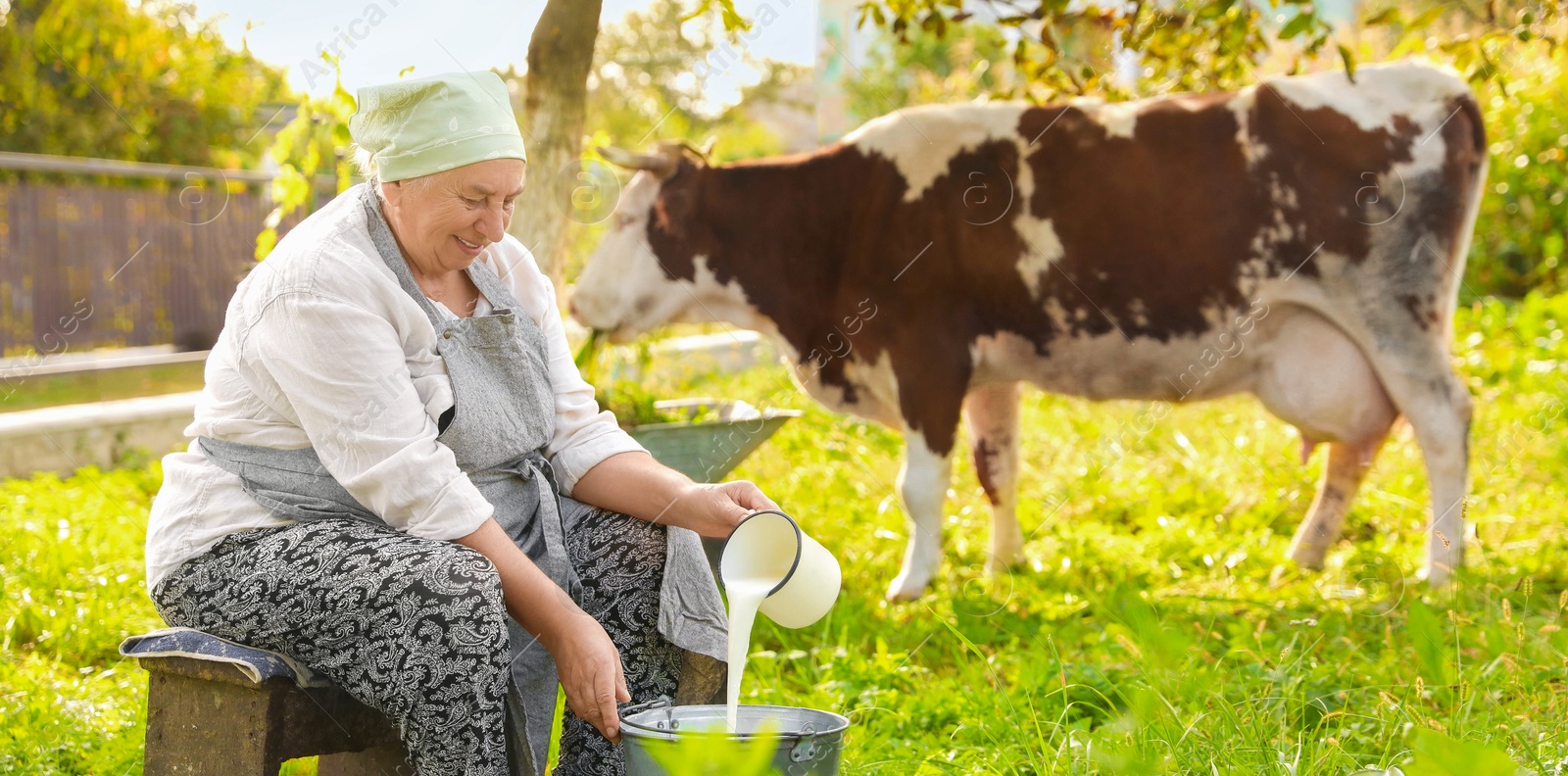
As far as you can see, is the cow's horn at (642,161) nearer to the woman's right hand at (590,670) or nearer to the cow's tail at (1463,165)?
the cow's tail at (1463,165)

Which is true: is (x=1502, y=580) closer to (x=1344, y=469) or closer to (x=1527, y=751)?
(x=1344, y=469)

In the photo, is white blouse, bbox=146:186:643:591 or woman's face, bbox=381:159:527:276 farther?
woman's face, bbox=381:159:527:276

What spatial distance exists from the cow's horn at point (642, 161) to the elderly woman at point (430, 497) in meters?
2.00

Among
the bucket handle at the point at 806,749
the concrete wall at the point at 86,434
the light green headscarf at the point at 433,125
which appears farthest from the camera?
the concrete wall at the point at 86,434

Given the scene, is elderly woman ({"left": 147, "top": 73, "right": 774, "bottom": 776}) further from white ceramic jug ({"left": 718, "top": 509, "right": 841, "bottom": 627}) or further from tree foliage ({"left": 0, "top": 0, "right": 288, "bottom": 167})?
tree foliage ({"left": 0, "top": 0, "right": 288, "bottom": 167})

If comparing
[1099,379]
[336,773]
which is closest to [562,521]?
[336,773]

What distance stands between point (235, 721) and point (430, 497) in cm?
45

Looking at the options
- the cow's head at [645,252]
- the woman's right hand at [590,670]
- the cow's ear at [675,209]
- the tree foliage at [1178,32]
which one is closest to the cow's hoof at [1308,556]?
the tree foliage at [1178,32]

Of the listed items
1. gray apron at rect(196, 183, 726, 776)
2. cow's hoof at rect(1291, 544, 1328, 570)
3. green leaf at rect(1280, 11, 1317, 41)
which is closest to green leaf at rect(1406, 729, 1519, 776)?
gray apron at rect(196, 183, 726, 776)

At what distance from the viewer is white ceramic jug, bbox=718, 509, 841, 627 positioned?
2.10 metres

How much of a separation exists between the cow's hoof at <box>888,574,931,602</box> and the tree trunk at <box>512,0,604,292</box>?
152cm

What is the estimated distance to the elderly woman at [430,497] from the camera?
6.55ft

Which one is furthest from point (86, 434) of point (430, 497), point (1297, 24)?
point (1297, 24)

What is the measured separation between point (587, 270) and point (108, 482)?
2260mm
